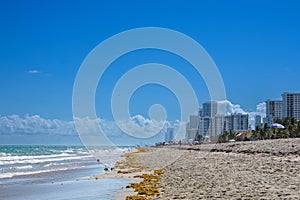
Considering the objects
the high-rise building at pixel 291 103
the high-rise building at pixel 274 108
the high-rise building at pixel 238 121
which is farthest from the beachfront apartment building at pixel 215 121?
the high-rise building at pixel 291 103

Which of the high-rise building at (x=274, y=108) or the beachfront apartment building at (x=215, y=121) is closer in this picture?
the beachfront apartment building at (x=215, y=121)

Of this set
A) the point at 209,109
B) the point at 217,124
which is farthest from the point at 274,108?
the point at 209,109

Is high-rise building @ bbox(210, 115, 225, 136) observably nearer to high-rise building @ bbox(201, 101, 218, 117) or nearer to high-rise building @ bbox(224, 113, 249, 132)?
high-rise building @ bbox(201, 101, 218, 117)

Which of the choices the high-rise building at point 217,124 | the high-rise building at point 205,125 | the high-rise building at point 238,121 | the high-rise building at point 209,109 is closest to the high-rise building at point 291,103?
the high-rise building at point 238,121

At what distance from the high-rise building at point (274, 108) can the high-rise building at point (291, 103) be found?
21.1ft

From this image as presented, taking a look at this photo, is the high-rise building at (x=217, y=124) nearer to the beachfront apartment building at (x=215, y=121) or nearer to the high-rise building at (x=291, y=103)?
the beachfront apartment building at (x=215, y=121)

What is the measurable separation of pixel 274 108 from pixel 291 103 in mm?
10730

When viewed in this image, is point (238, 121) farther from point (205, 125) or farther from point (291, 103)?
point (291, 103)

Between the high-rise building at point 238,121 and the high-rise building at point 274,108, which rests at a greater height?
the high-rise building at point 274,108

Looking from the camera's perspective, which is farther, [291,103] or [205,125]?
[205,125]

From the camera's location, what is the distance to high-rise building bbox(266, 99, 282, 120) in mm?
153625

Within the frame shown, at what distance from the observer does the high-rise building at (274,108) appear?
504 ft

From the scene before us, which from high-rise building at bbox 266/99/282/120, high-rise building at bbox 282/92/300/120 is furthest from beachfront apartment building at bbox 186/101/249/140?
high-rise building at bbox 282/92/300/120

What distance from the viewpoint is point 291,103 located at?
145500 millimetres
